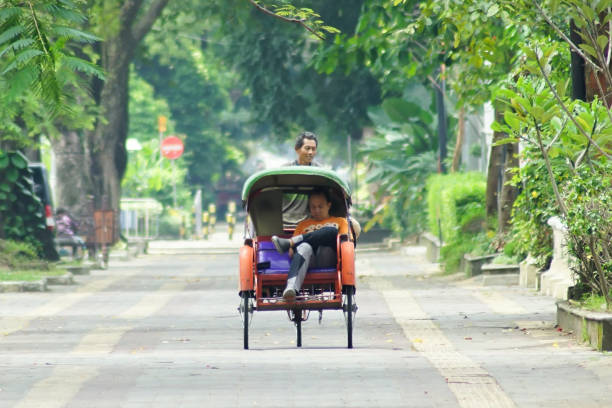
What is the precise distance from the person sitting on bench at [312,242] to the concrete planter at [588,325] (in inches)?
82.5

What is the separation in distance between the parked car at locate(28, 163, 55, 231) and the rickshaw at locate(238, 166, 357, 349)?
A: 13.5 meters

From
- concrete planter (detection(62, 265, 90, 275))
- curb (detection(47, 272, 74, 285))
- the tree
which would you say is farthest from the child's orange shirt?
concrete planter (detection(62, 265, 90, 275))

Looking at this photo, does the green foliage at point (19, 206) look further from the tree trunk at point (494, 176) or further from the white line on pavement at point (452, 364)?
the white line on pavement at point (452, 364)

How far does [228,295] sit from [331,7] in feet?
62.1

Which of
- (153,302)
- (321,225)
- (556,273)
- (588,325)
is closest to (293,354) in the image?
(321,225)

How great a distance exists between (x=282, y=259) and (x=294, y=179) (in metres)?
0.88

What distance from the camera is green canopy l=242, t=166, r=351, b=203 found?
11812 mm

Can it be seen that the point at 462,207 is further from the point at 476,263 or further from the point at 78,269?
the point at 78,269

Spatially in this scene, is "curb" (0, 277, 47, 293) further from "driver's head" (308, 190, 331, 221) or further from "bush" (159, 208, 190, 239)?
"bush" (159, 208, 190, 239)

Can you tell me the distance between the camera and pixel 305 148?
1244 cm

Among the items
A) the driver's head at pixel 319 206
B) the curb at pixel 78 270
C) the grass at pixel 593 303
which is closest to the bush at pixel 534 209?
the grass at pixel 593 303

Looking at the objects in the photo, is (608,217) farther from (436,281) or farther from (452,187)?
(452,187)

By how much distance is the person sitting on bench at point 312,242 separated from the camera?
11523mm

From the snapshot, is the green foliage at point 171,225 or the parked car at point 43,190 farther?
the green foliage at point 171,225
